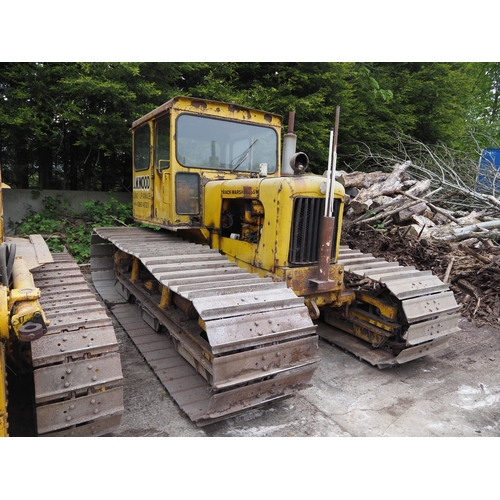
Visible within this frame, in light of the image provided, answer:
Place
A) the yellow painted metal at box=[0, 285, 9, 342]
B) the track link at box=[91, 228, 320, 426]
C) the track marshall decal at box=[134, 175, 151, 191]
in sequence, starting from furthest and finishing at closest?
the track marshall decal at box=[134, 175, 151, 191] → the track link at box=[91, 228, 320, 426] → the yellow painted metal at box=[0, 285, 9, 342]

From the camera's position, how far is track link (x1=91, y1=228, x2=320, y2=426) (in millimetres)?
2697

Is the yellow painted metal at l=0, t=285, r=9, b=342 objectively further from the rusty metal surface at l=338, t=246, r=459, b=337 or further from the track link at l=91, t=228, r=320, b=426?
the rusty metal surface at l=338, t=246, r=459, b=337

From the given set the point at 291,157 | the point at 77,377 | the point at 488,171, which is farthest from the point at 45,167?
the point at 488,171

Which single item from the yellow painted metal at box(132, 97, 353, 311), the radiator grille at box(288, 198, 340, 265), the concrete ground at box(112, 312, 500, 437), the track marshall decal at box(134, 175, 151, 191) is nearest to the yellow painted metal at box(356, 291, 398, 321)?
the yellow painted metal at box(132, 97, 353, 311)

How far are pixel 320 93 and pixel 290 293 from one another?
8901 millimetres

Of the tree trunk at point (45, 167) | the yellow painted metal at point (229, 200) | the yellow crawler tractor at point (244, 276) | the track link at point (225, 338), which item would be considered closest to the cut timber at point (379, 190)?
the yellow crawler tractor at point (244, 276)

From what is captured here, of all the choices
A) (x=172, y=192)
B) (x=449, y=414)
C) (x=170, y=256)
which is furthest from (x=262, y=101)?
(x=449, y=414)

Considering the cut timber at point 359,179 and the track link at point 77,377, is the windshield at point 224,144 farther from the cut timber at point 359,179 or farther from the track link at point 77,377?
the cut timber at point 359,179

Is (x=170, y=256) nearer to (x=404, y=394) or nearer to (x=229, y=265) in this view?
(x=229, y=265)

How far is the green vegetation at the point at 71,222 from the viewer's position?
8.22 metres

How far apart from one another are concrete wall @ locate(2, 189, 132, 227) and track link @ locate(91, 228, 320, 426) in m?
6.16

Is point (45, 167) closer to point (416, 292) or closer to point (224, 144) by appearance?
point (224, 144)

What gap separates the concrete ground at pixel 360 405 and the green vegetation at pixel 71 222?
483 cm

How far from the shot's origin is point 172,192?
14.8 feet
